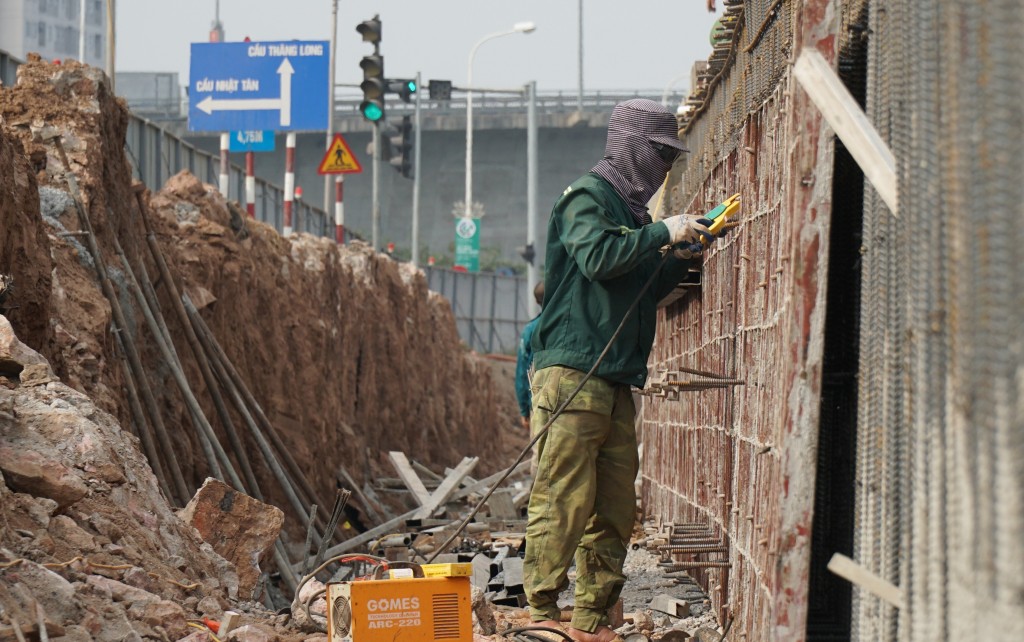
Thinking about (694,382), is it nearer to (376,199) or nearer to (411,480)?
(411,480)

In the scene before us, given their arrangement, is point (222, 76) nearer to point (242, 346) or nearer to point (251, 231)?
point (251, 231)

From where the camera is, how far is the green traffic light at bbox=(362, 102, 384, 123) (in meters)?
18.9

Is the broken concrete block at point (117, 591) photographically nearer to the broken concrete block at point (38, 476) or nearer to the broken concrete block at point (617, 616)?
the broken concrete block at point (38, 476)

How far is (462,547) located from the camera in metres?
10.6

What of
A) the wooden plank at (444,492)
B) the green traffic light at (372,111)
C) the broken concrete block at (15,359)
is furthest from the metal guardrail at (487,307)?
the broken concrete block at (15,359)

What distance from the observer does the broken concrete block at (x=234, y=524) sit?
315 inches

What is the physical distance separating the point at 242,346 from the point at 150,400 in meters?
3.91

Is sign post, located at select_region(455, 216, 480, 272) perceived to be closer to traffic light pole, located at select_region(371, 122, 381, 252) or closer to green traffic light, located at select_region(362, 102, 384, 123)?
traffic light pole, located at select_region(371, 122, 381, 252)

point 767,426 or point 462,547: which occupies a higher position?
point 767,426

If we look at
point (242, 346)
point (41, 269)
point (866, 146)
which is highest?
point (866, 146)

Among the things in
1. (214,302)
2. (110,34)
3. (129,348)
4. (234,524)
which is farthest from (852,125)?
(110,34)

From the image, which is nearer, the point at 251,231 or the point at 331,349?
the point at 251,231

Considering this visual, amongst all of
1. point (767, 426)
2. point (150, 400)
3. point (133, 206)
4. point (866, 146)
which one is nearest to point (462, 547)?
point (150, 400)

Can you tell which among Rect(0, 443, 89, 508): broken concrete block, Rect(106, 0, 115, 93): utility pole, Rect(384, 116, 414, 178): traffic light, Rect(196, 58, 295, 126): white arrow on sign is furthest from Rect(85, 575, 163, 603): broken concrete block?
Rect(196, 58, 295, 126): white arrow on sign
